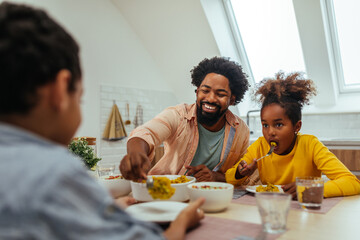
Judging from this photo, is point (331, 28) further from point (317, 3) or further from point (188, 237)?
point (188, 237)

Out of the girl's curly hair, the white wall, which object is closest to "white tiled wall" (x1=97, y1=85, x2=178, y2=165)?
the white wall

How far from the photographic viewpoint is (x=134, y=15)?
4.22 m

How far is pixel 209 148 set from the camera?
73.9 inches

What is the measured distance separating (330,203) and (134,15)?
12.3 ft

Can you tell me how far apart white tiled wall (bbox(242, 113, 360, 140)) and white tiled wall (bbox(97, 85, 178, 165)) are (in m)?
2.10

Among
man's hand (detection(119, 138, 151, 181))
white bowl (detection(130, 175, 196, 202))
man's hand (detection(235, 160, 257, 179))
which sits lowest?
white bowl (detection(130, 175, 196, 202))

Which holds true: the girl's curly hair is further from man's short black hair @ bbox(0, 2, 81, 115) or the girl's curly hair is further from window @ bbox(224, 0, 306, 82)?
window @ bbox(224, 0, 306, 82)

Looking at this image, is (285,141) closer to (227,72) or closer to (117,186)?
(227,72)

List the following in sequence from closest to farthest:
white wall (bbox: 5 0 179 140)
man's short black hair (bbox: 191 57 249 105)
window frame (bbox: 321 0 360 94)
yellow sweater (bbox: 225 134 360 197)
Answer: yellow sweater (bbox: 225 134 360 197)
man's short black hair (bbox: 191 57 249 105)
window frame (bbox: 321 0 360 94)
white wall (bbox: 5 0 179 140)

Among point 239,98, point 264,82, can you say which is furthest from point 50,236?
point 239,98

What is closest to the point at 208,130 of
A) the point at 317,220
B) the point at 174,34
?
the point at 317,220

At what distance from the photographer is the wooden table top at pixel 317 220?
81cm

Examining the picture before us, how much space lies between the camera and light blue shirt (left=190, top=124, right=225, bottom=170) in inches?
72.6

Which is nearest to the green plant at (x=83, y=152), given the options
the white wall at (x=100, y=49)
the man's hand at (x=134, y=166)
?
the man's hand at (x=134, y=166)
